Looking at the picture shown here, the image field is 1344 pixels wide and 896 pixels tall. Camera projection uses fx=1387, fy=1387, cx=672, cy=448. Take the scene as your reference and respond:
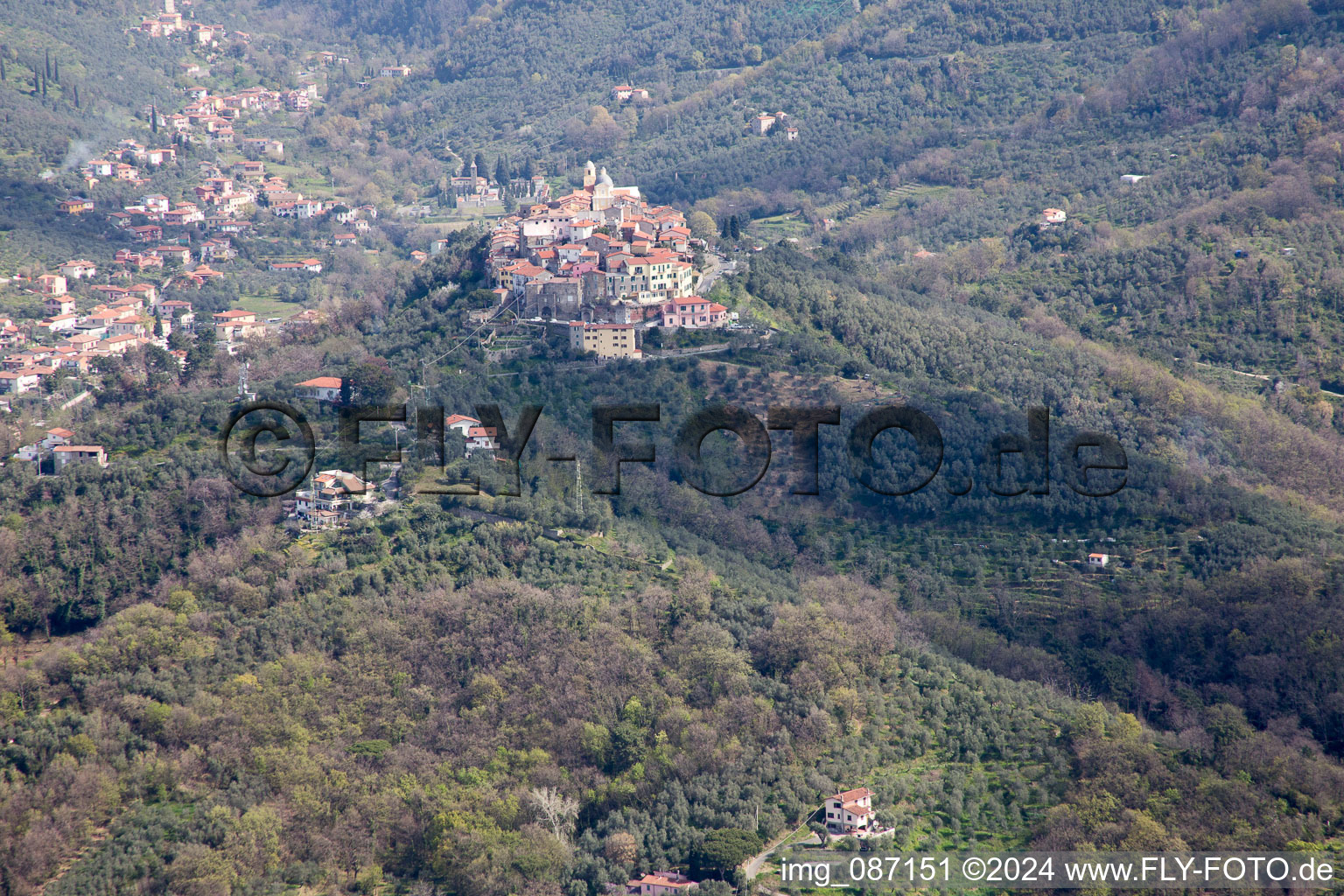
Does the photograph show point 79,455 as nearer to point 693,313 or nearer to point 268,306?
point 693,313

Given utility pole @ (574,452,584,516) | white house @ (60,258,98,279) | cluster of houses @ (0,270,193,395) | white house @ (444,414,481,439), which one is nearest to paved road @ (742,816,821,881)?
utility pole @ (574,452,584,516)

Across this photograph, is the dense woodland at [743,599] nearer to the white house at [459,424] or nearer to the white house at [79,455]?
the white house at [79,455]

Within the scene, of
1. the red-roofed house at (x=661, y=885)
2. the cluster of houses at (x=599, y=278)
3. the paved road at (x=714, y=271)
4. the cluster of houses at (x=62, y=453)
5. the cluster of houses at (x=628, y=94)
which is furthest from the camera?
the cluster of houses at (x=628, y=94)

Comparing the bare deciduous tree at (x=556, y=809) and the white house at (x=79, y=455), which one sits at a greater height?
the white house at (x=79, y=455)

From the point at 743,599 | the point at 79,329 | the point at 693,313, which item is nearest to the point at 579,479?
the point at 743,599

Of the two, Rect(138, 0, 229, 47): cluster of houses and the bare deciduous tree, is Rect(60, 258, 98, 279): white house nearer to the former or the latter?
Rect(138, 0, 229, 47): cluster of houses

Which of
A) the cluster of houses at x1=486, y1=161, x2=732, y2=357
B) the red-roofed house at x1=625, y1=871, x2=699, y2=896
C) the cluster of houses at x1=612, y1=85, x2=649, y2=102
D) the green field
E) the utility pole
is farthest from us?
the cluster of houses at x1=612, y1=85, x2=649, y2=102

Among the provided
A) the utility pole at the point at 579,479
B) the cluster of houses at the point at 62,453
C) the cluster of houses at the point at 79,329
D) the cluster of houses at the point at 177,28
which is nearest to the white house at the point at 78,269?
the cluster of houses at the point at 79,329
